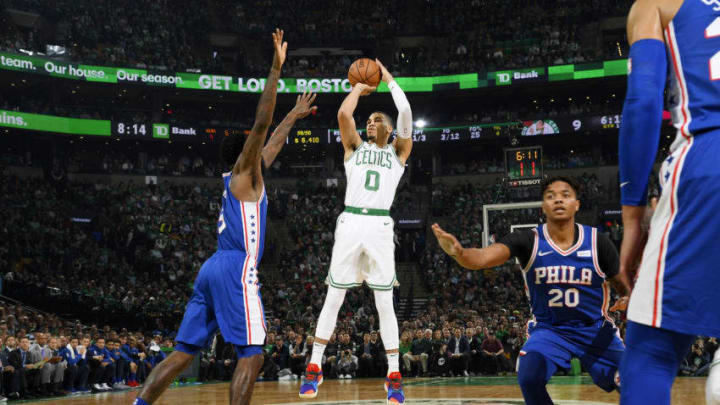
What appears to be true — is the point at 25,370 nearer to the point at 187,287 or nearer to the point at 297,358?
the point at 297,358

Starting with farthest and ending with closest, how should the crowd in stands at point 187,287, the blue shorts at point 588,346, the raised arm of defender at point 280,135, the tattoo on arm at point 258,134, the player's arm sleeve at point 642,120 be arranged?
the crowd in stands at point 187,287 → the raised arm of defender at point 280,135 → the tattoo on arm at point 258,134 → the blue shorts at point 588,346 → the player's arm sleeve at point 642,120

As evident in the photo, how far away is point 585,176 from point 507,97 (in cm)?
792

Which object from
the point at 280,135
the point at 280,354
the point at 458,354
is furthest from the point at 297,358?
the point at 280,135

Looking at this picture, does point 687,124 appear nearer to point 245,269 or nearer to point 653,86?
point 653,86

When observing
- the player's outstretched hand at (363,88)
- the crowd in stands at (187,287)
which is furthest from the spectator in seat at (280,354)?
the player's outstretched hand at (363,88)

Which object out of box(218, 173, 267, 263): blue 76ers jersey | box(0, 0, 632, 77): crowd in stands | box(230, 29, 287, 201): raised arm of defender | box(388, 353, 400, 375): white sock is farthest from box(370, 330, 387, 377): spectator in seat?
box(0, 0, 632, 77): crowd in stands

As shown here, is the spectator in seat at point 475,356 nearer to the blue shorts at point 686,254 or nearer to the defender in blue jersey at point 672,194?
the defender in blue jersey at point 672,194

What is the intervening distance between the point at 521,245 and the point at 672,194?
2417mm

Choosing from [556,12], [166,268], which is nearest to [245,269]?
[166,268]

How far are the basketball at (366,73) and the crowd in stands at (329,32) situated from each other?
104 ft

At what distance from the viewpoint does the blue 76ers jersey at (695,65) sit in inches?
94.6

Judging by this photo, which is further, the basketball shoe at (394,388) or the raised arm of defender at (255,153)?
the basketball shoe at (394,388)

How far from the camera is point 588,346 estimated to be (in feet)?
15.6

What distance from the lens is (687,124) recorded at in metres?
2.44
